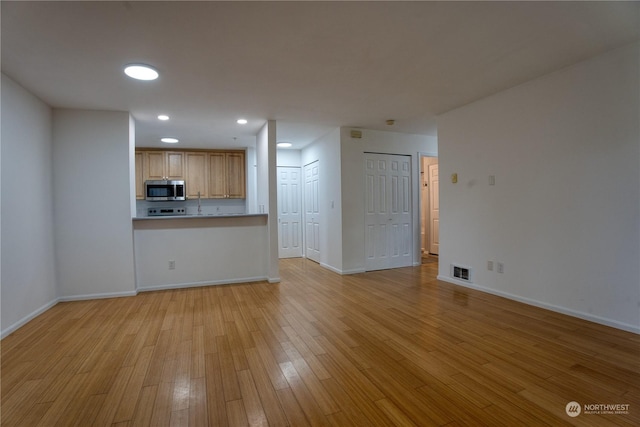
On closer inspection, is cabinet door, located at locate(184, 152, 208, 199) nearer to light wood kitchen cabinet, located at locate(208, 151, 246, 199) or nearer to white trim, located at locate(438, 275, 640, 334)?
light wood kitchen cabinet, located at locate(208, 151, 246, 199)

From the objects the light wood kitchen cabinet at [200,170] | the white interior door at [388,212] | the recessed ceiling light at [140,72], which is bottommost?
the white interior door at [388,212]

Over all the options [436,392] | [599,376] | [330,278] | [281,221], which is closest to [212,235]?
[330,278]

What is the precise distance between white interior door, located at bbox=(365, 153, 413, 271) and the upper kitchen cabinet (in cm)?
412

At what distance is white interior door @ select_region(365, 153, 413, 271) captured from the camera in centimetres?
531

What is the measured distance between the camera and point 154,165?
21.1ft

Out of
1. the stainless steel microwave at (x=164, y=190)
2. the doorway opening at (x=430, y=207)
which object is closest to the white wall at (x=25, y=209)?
the stainless steel microwave at (x=164, y=190)

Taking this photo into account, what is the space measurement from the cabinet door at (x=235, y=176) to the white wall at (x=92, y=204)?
115 inches

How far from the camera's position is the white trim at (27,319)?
276cm

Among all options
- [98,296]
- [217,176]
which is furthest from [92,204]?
[217,176]

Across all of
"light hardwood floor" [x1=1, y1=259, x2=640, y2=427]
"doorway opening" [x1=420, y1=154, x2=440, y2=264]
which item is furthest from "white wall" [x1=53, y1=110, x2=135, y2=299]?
"doorway opening" [x1=420, y1=154, x2=440, y2=264]

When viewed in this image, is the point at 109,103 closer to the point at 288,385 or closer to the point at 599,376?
the point at 288,385

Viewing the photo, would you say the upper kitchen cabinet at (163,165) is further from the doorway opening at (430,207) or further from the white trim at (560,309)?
the white trim at (560,309)

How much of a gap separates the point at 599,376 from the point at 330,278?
3.33m

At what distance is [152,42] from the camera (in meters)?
2.34
